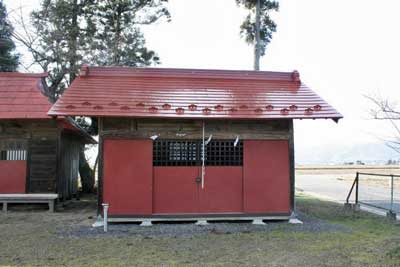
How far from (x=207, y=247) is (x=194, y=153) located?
11.9ft

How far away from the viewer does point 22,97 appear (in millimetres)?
14586

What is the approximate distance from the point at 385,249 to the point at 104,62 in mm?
15570

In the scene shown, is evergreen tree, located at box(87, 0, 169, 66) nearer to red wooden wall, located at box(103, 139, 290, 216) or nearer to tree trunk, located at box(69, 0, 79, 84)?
tree trunk, located at box(69, 0, 79, 84)

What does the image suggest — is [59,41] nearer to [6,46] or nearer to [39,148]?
[6,46]

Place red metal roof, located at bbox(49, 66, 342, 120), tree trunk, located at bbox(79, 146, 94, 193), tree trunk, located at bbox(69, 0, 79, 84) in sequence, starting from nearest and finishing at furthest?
red metal roof, located at bbox(49, 66, 342, 120), tree trunk, located at bbox(69, 0, 79, 84), tree trunk, located at bbox(79, 146, 94, 193)

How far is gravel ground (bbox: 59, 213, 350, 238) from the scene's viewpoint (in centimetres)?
966

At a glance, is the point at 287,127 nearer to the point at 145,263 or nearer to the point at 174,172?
the point at 174,172

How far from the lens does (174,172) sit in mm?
11344

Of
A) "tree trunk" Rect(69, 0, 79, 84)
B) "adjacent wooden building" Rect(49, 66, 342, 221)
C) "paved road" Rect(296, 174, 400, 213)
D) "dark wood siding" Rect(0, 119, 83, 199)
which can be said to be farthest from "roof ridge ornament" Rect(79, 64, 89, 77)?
"paved road" Rect(296, 174, 400, 213)

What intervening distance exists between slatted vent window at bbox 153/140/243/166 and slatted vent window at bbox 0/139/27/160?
549 centimetres

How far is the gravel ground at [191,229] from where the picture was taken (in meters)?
9.66

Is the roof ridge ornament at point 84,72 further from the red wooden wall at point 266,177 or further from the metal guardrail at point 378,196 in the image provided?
the metal guardrail at point 378,196

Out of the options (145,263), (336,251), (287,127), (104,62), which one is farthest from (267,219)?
(104,62)

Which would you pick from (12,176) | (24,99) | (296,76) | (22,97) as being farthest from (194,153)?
(22,97)
